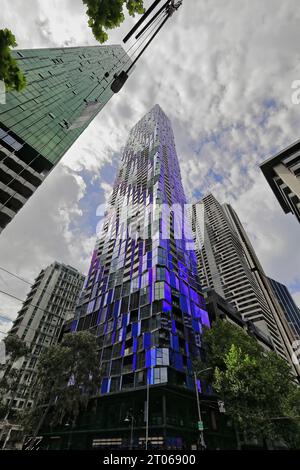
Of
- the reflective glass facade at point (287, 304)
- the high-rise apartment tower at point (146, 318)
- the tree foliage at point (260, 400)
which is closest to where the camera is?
the tree foliage at point (260, 400)

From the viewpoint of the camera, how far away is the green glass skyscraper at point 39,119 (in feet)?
82.5

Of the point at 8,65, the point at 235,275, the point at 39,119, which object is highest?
the point at 235,275

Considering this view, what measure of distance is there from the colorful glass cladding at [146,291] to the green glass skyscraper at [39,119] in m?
22.6

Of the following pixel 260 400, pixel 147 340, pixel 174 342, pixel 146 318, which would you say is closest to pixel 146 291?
pixel 146 318

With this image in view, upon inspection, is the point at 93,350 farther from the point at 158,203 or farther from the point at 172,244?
the point at 158,203

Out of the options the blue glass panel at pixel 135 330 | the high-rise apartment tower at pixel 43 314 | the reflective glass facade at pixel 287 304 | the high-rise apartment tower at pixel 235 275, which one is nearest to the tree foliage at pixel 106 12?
the blue glass panel at pixel 135 330

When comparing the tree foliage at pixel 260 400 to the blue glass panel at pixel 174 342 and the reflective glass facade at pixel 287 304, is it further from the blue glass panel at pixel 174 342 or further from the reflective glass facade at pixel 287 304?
the reflective glass facade at pixel 287 304

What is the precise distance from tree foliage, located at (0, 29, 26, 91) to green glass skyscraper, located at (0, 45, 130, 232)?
48.9ft

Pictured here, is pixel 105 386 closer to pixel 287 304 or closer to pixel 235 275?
pixel 235 275

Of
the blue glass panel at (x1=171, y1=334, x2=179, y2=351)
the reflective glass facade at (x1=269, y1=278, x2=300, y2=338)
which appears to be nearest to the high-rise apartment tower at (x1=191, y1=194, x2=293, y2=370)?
the blue glass panel at (x1=171, y1=334, x2=179, y2=351)

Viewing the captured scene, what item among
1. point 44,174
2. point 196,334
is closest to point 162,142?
point 44,174

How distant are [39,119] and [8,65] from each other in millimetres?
30628

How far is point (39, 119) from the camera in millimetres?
29797

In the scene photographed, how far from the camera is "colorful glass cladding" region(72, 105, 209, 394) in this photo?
30.5m
